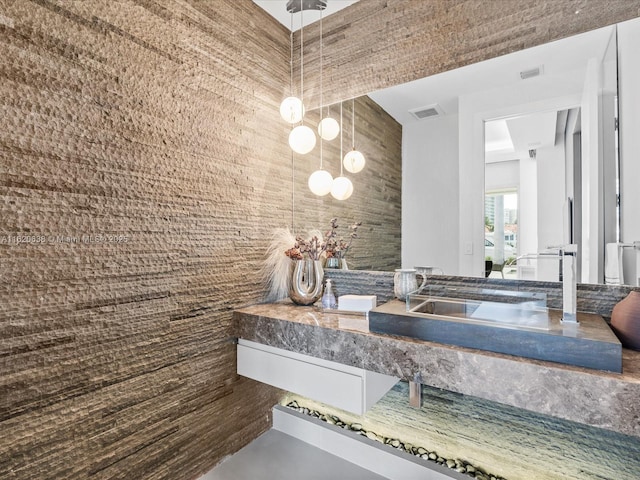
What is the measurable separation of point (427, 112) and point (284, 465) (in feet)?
6.26

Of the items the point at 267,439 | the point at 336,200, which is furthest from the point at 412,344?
the point at 267,439

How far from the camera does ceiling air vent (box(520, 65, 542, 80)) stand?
1.49m

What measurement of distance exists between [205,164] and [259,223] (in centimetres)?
45

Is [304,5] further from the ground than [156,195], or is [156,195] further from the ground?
[304,5]

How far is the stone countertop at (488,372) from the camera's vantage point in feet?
3.01

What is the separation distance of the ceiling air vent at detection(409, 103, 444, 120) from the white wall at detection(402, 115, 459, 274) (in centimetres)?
3

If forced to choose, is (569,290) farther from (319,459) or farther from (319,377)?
(319,459)

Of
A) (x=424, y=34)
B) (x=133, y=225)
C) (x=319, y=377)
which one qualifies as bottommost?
(x=319, y=377)

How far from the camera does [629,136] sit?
4.25ft

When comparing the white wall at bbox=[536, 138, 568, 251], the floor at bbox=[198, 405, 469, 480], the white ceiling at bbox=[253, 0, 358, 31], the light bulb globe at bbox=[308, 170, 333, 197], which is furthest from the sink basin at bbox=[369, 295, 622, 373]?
the white ceiling at bbox=[253, 0, 358, 31]

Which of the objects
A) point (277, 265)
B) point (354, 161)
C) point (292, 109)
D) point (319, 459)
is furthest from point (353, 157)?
point (319, 459)

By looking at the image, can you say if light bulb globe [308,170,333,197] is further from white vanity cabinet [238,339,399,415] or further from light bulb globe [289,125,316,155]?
white vanity cabinet [238,339,399,415]

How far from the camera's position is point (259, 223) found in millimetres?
1937

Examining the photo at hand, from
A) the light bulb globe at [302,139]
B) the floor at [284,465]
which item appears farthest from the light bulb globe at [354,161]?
the floor at [284,465]
